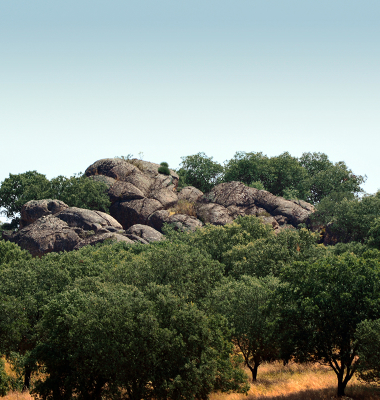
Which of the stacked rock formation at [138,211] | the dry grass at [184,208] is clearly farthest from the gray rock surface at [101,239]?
the dry grass at [184,208]

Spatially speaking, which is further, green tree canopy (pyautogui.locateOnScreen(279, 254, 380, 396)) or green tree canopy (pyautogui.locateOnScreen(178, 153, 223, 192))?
green tree canopy (pyautogui.locateOnScreen(178, 153, 223, 192))

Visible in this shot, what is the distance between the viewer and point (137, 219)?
94.7 m

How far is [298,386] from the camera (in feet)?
118

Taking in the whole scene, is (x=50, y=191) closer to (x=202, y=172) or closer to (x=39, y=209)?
(x=39, y=209)

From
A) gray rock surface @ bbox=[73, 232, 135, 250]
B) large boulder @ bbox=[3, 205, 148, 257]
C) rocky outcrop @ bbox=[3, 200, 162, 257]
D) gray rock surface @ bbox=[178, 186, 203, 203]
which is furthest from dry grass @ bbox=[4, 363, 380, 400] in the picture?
gray rock surface @ bbox=[178, 186, 203, 203]

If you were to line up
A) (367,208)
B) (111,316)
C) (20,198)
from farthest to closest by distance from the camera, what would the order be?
(20,198)
(367,208)
(111,316)

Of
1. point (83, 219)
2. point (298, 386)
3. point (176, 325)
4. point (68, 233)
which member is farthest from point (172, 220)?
point (176, 325)

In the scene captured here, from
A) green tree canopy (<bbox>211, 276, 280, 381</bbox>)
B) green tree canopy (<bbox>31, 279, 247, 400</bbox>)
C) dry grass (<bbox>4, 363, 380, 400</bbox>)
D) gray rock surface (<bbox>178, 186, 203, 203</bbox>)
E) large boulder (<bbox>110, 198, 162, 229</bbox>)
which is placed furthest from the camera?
gray rock surface (<bbox>178, 186, 203, 203</bbox>)

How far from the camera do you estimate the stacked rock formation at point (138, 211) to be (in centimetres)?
7956

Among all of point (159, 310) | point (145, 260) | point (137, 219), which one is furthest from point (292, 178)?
point (159, 310)

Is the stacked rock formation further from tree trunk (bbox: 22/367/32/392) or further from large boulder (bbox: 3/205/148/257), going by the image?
tree trunk (bbox: 22/367/32/392)

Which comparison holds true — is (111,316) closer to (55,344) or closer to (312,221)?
(55,344)

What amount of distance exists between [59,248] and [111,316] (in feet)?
171

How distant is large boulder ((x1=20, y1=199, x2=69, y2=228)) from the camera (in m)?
86.5
